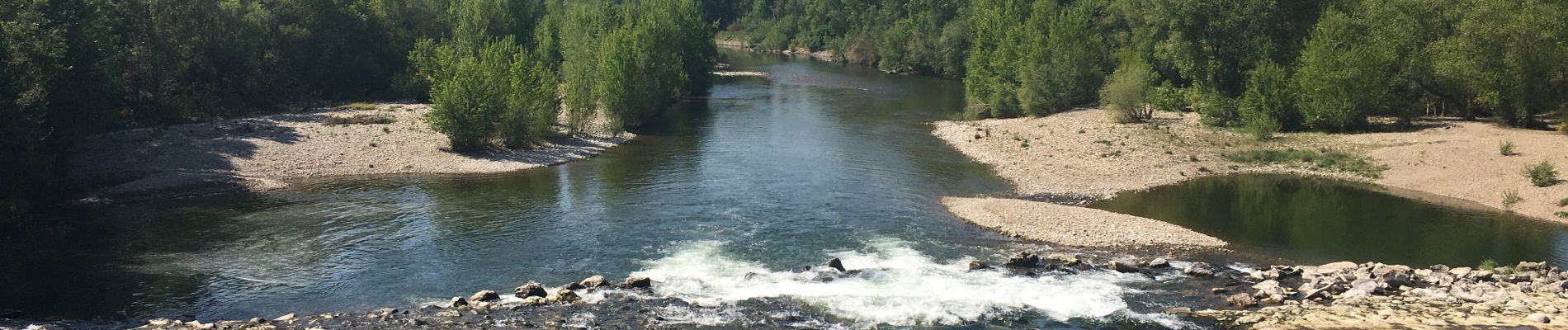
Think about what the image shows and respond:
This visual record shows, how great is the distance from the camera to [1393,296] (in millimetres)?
29875

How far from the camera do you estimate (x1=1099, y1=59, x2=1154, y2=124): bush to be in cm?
6731

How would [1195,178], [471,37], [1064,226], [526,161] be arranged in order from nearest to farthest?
[1064,226] → [1195,178] → [526,161] → [471,37]

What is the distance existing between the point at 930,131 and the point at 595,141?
70.0 feet

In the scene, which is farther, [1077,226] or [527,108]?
[527,108]

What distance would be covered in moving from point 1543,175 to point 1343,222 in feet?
→ 31.3

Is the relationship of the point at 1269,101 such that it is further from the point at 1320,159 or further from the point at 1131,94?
the point at 1131,94

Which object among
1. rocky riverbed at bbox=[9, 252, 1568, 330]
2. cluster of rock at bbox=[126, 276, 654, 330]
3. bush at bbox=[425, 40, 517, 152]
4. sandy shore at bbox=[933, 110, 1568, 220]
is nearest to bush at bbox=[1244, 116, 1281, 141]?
sandy shore at bbox=[933, 110, 1568, 220]

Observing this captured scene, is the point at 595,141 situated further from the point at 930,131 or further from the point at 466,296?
the point at 466,296

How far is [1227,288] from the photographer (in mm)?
31406

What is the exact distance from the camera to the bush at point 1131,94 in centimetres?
6731

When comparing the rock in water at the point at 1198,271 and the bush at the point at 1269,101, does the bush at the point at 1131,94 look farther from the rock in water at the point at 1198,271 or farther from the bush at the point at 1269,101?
the rock in water at the point at 1198,271

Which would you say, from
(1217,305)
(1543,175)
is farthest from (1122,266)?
(1543,175)

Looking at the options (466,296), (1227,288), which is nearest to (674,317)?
(466,296)

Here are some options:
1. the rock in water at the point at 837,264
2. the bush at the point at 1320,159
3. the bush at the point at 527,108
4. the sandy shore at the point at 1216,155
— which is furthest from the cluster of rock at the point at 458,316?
the bush at the point at 1320,159
